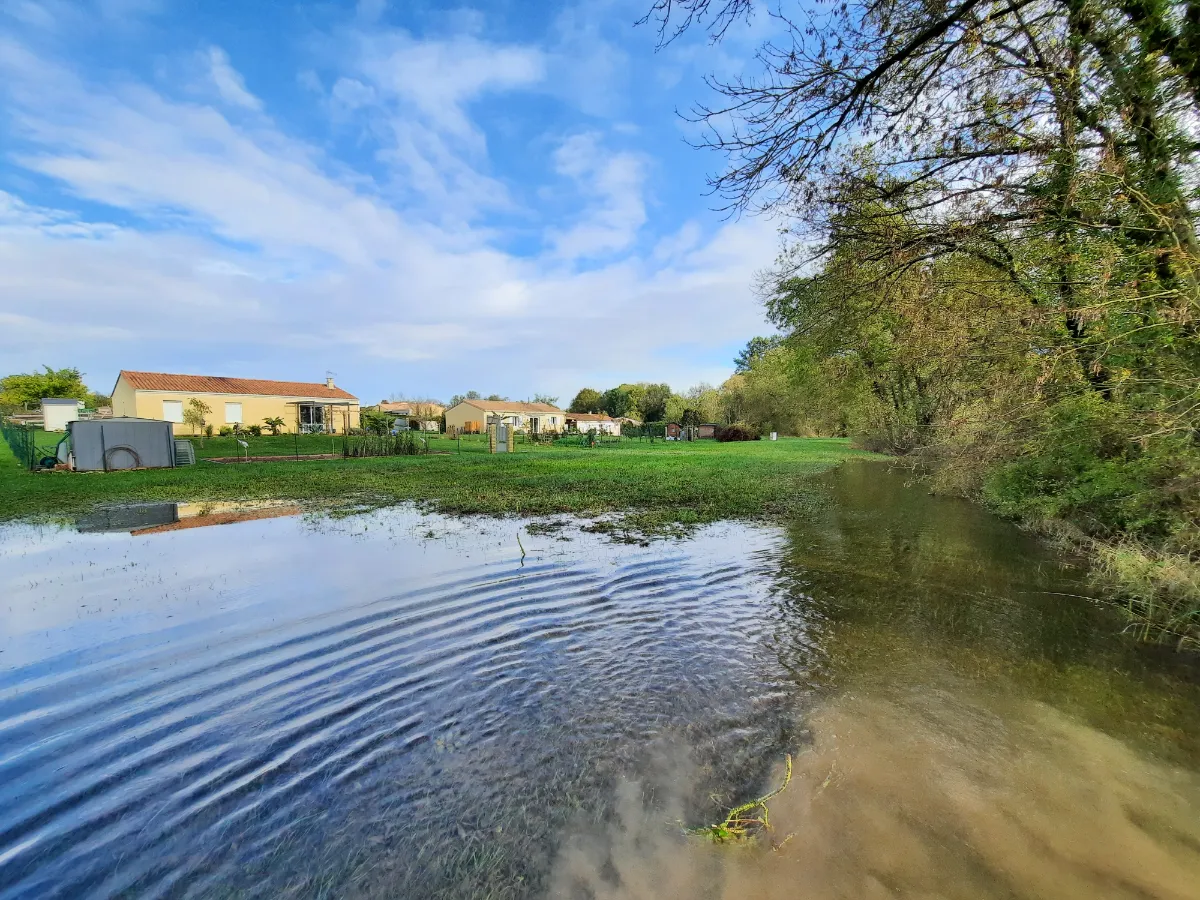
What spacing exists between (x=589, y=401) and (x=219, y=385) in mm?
60013

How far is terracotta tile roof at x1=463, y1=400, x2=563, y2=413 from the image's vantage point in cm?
5988

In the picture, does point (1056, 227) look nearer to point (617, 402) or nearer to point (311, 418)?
point (311, 418)

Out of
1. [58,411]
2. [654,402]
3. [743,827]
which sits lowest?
[743,827]

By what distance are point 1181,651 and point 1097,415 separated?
8.41 feet

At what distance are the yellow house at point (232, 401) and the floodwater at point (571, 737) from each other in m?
34.6

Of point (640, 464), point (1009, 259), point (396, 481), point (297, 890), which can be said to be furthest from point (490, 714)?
point (640, 464)

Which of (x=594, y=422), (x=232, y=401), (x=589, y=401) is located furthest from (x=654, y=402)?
(x=232, y=401)

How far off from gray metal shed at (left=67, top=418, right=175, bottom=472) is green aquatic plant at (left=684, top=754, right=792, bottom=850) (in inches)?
866

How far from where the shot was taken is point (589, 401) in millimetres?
91312

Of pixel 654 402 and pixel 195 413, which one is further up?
pixel 654 402

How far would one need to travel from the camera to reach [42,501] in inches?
449

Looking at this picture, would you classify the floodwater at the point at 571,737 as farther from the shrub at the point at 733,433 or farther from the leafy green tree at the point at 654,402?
the leafy green tree at the point at 654,402

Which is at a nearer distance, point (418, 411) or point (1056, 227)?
point (1056, 227)

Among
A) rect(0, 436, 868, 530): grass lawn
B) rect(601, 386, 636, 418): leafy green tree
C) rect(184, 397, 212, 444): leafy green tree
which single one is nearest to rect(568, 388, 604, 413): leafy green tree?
rect(601, 386, 636, 418): leafy green tree
